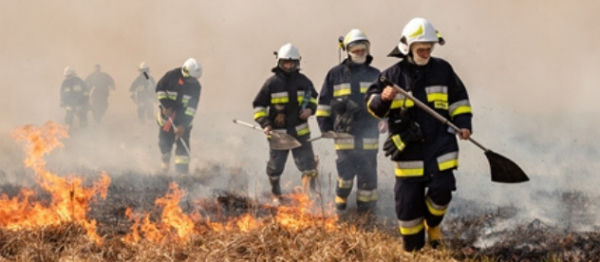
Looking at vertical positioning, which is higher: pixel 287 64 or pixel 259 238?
pixel 287 64

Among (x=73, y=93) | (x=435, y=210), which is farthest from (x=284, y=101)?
(x=73, y=93)

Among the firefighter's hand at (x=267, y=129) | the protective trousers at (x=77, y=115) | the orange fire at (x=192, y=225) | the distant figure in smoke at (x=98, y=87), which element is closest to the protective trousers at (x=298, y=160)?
the firefighter's hand at (x=267, y=129)

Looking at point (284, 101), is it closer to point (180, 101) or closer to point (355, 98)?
point (355, 98)

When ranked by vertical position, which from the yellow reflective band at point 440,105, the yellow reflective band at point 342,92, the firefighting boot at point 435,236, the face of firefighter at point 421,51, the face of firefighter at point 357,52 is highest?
the face of firefighter at point 357,52

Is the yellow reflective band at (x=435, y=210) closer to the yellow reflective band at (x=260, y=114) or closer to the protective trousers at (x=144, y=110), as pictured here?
the yellow reflective band at (x=260, y=114)

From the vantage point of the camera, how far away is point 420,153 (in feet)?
18.7

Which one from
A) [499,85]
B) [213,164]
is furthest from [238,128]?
[499,85]

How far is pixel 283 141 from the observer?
9055mm

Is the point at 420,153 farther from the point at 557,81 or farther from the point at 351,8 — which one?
the point at 351,8

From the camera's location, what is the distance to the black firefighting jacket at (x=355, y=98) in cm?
816

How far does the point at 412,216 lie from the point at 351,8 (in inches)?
607

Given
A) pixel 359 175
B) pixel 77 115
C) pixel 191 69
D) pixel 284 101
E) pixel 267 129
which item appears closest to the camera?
pixel 359 175

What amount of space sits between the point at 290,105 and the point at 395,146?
3632mm

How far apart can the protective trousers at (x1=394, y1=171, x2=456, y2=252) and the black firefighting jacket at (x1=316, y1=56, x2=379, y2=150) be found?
7.72ft
